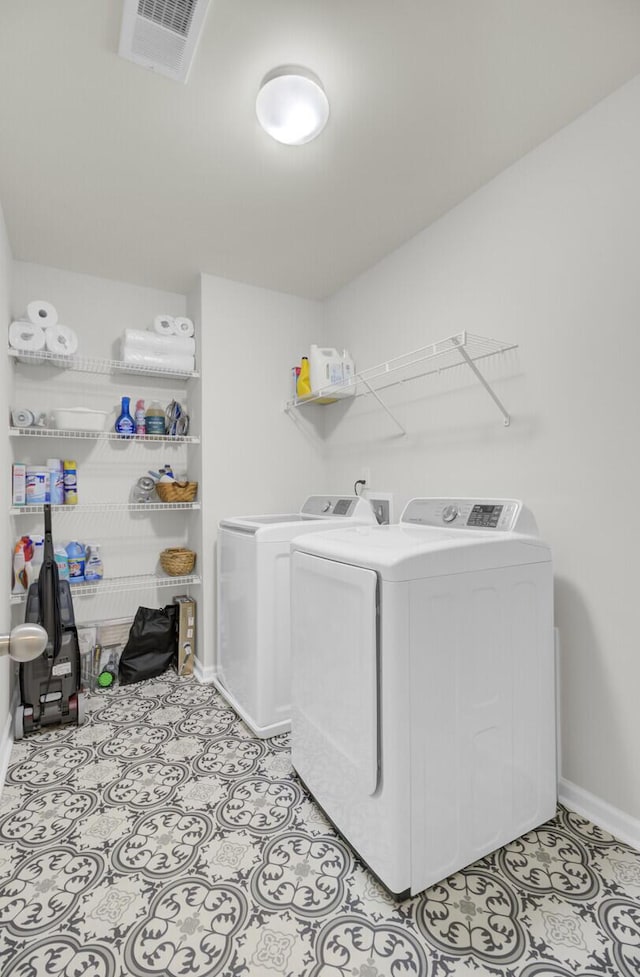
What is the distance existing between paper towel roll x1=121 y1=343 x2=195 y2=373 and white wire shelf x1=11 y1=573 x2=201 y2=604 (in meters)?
1.29

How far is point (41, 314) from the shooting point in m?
2.54

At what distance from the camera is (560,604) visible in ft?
5.83

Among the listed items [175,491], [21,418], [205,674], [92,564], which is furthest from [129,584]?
[21,418]

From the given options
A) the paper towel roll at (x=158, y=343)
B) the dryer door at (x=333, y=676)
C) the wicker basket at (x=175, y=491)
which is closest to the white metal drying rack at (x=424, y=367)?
the paper towel roll at (x=158, y=343)

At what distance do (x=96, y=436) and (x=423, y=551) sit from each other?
2.15 metres

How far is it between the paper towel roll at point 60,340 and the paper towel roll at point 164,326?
49cm

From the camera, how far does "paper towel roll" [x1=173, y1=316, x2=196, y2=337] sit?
2930mm

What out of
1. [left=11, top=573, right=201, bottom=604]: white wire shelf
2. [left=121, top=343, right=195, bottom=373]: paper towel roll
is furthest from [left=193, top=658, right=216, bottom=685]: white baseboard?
[left=121, top=343, right=195, bottom=373]: paper towel roll

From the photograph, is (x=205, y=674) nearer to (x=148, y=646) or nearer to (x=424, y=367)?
(x=148, y=646)

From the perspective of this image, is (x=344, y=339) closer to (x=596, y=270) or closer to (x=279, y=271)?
(x=279, y=271)

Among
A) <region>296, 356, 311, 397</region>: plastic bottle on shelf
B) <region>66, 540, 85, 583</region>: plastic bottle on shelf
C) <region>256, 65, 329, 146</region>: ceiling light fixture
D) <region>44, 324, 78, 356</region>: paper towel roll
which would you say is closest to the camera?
<region>256, 65, 329, 146</region>: ceiling light fixture

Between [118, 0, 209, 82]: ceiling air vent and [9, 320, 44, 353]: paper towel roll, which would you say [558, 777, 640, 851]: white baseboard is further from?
[9, 320, 44, 353]: paper towel roll

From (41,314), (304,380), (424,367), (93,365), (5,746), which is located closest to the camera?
(5,746)

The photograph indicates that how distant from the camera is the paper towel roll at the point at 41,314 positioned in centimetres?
250
